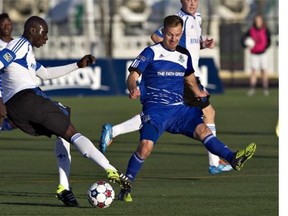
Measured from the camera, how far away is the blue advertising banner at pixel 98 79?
3306cm

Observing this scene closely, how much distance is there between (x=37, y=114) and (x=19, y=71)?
50 cm

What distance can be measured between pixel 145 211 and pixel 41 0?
3945cm

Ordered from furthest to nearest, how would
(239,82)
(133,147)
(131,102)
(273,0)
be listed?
1. (273,0)
2. (239,82)
3. (131,102)
4. (133,147)

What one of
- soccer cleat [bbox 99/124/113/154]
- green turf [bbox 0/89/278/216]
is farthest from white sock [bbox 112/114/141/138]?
green turf [bbox 0/89/278/216]

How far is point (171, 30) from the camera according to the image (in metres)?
12.4

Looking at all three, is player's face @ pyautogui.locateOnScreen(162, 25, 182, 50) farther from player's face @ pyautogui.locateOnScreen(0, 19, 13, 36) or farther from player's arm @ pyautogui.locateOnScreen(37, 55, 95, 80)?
player's face @ pyautogui.locateOnScreen(0, 19, 13, 36)

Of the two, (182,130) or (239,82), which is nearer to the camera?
(182,130)

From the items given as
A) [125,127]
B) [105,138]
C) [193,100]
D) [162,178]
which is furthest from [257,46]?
[193,100]

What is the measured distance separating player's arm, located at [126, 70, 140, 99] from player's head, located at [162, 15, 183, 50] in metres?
0.51

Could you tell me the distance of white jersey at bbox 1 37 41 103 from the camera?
11.9m

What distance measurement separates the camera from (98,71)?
3316cm

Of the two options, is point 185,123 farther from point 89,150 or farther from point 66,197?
point 66,197
